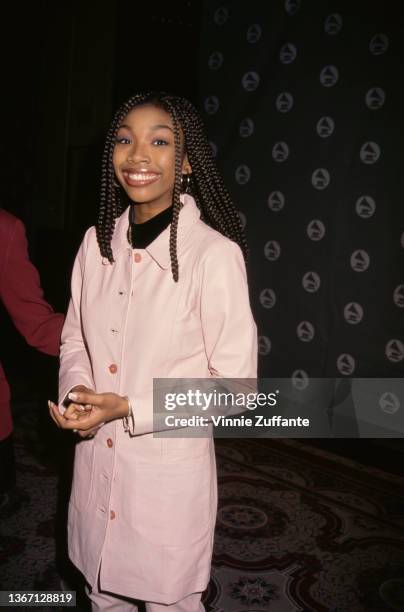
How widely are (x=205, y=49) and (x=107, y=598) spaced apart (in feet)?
12.0

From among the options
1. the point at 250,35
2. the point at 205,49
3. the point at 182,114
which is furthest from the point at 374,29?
the point at 182,114

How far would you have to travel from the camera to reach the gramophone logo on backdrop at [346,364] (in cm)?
347

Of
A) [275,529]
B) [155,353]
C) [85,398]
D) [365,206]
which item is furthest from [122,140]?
[365,206]

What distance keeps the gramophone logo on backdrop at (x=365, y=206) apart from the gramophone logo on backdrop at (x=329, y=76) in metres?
0.75

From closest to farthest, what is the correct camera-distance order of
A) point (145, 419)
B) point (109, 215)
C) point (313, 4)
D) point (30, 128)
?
point (145, 419), point (109, 215), point (313, 4), point (30, 128)

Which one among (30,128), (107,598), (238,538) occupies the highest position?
(30,128)

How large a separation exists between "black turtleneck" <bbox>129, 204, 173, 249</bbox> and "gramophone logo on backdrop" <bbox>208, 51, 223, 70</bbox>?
2.96m

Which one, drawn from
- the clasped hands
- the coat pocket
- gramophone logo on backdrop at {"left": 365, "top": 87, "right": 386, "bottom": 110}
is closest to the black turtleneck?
the clasped hands

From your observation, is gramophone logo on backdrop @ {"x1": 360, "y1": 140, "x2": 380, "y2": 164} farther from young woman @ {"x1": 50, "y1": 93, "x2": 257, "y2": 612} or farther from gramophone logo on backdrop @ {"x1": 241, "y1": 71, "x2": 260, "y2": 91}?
young woman @ {"x1": 50, "y1": 93, "x2": 257, "y2": 612}

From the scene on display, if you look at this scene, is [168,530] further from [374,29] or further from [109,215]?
[374,29]

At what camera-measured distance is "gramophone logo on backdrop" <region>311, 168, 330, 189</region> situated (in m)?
3.47

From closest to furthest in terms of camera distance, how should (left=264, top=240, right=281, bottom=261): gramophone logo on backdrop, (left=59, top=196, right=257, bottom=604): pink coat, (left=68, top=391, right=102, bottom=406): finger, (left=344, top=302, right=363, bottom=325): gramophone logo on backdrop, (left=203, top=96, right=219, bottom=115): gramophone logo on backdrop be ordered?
(left=68, top=391, right=102, bottom=406): finger, (left=59, top=196, right=257, bottom=604): pink coat, (left=344, top=302, right=363, bottom=325): gramophone logo on backdrop, (left=264, top=240, right=281, bottom=261): gramophone logo on backdrop, (left=203, top=96, right=219, bottom=115): gramophone logo on backdrop

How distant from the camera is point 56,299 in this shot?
4.40 m

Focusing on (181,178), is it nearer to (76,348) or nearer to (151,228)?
(151,228)
